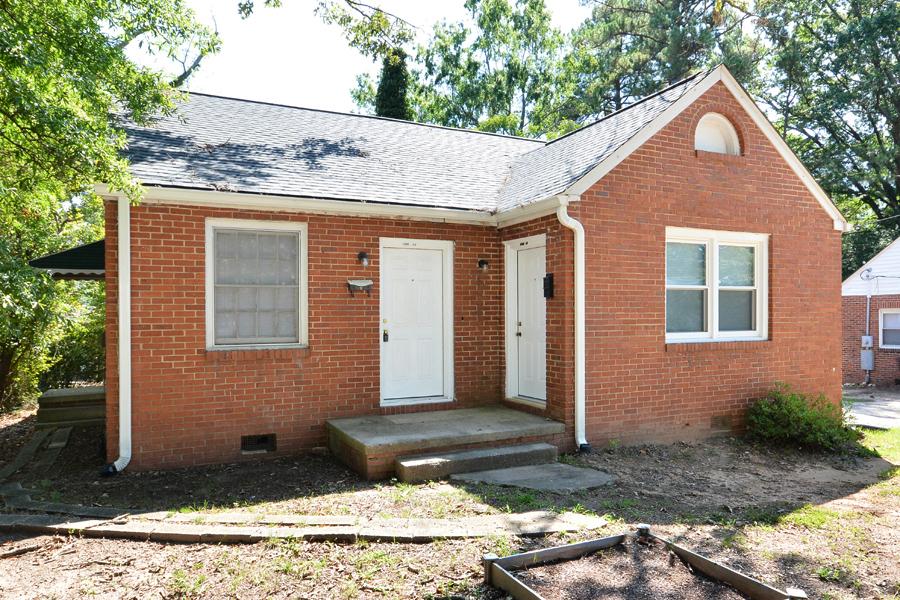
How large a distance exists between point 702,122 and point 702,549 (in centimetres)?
630

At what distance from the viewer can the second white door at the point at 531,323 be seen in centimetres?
825

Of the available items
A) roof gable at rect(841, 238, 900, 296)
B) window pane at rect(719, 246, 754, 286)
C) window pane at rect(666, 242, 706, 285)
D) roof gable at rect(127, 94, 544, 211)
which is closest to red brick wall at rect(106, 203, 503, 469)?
roof gable at rect(127, 94, 544, 211)

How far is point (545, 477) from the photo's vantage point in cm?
648

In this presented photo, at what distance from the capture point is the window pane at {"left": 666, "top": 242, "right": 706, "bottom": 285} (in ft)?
27.8

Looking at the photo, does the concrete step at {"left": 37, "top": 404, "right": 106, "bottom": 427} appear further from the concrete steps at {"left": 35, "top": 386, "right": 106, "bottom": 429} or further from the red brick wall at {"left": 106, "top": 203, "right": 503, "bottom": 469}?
the red brick wall at {"left": 106, "top": 203, "right": 503, "bottom": 469}

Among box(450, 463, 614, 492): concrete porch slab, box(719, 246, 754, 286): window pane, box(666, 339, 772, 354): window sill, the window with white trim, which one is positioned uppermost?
the window with white trim

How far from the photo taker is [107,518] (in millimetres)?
5125

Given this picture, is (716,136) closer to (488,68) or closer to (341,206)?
(341,206)

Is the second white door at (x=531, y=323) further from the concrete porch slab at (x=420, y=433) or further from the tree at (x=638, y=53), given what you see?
the tree at (x=638, y=53)

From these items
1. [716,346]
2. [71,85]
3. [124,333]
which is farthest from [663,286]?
[71,85]

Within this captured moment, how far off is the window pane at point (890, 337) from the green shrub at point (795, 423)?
1336 centimetres

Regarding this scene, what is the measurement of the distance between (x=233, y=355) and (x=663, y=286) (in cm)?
567

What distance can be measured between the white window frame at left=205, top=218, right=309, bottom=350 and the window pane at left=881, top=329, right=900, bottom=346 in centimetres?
2017

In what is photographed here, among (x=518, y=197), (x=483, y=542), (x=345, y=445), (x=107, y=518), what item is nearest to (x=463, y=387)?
(x=345, y=445)
